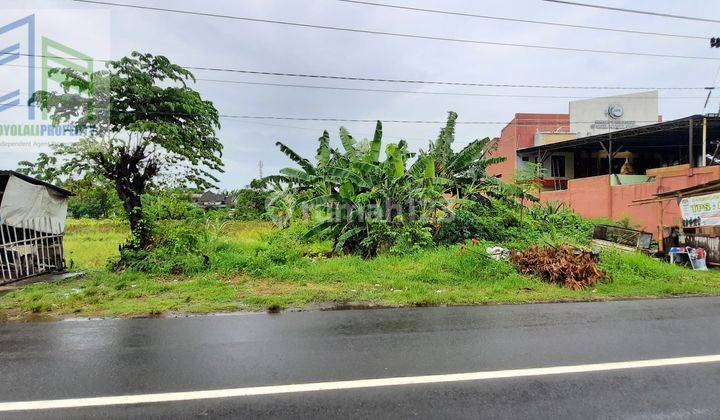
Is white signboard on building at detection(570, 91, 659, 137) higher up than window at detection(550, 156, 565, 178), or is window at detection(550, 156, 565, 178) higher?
white signboard on building at detection(570, 91, 659, 137)

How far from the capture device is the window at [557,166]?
2920 centimetres

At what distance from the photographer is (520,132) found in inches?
1215

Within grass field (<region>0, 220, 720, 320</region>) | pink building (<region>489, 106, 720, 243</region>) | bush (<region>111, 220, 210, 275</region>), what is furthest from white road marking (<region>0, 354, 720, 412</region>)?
pink building (<region>489, 106, 720, 243</region>)

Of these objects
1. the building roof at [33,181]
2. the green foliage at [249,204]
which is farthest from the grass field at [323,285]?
the green foliage at [249,204]

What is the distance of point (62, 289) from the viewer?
26.7ft

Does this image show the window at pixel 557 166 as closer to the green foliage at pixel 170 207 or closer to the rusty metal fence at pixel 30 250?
the green foliage at pixel 170 207

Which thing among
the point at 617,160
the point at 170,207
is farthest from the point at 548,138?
the point at 170,207

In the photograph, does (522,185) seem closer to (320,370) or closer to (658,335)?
(658,335)

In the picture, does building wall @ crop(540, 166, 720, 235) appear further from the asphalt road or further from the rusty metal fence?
the rusty metal fence

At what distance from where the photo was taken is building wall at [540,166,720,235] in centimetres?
1548

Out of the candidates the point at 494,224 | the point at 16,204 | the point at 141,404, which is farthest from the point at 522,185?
the point at 16,204

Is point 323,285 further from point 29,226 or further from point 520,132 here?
point 520,132

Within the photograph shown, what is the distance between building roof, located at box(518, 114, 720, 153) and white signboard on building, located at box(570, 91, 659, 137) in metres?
5.87

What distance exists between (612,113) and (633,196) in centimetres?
1781
